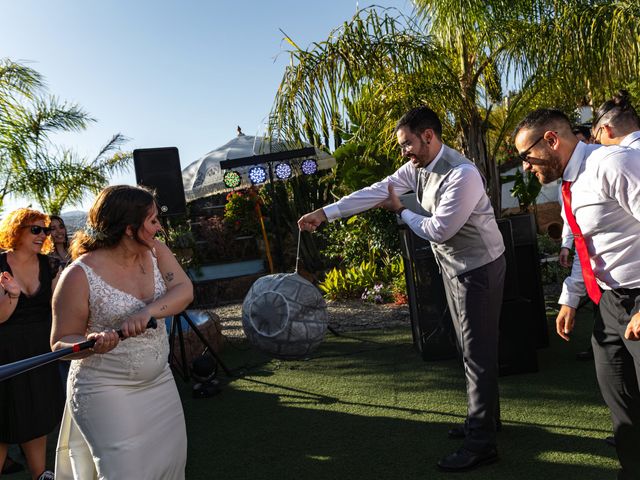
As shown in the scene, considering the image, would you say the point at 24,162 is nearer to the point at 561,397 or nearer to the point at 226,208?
the point at 226,208

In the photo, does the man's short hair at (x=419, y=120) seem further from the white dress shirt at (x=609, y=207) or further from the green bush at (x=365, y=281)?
the green bush at (x=365, y=281)

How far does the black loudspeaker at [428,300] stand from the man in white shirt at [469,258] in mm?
2209

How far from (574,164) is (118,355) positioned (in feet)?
6.88

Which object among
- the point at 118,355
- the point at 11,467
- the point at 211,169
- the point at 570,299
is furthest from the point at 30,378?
the point at 211,169

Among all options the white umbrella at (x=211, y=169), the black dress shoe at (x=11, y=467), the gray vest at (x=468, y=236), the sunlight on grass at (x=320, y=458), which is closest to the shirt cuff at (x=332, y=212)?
the gray vest at (x=468, y=236)

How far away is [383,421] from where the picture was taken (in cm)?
465

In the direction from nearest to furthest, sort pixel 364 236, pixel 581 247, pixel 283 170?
1. pixel 581 247
2. pixel 283 170
3. pixel 364 236

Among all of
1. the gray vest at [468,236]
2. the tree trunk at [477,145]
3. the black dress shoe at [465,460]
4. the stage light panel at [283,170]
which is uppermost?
the stage light panel at [283,170]

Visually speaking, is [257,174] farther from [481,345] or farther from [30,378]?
[481,345]

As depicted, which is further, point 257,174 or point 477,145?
point 257,174

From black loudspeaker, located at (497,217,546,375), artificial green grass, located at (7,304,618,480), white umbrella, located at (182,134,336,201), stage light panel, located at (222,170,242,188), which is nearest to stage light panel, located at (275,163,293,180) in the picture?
stage light panel, located at (222,170,242,188)

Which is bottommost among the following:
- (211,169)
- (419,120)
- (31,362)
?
(31,362)

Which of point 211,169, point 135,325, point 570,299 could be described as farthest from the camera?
point 211,169

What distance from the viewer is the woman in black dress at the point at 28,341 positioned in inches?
150
